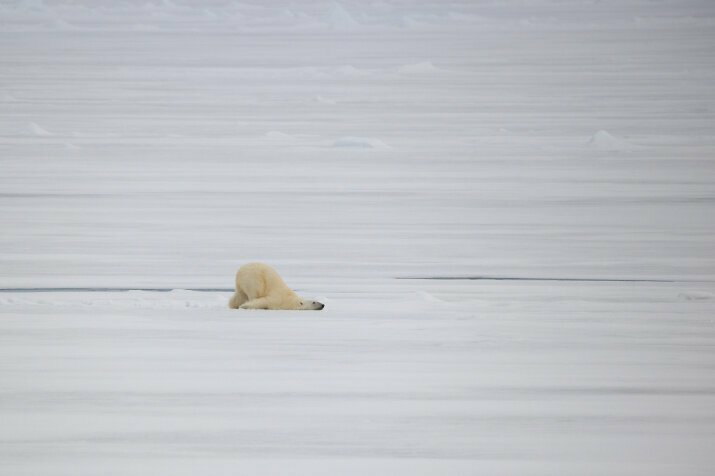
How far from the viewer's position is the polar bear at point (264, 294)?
6.12 meters

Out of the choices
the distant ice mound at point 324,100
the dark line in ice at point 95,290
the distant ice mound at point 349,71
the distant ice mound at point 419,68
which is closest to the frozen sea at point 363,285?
the dark line in ice at point 95,290

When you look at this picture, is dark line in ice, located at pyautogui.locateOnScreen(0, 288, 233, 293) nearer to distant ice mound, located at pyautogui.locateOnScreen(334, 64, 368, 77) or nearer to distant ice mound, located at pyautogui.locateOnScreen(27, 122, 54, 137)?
distant ice mound, located at pyautogui.locateOnScreen(27, 122, 54, 137)

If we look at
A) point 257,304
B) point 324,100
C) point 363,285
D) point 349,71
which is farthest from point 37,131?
point 257,304

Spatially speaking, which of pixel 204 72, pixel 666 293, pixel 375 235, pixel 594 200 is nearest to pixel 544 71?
pixel 204 72

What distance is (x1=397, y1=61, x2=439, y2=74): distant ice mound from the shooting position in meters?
25.9

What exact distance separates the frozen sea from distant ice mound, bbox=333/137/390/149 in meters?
0.03

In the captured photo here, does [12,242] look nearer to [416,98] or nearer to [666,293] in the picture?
[666,293]

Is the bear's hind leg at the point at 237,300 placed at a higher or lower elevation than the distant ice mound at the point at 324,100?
lower

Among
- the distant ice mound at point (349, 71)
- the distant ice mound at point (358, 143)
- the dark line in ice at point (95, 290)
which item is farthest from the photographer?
the distant ice mound at point (349, 71)

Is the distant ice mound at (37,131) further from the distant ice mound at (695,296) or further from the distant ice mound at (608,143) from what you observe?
the distant ice mound at (695,296)

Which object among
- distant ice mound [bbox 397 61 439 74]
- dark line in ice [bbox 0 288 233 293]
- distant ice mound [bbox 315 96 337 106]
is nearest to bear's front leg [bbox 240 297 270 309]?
dark line in ice [bbox 0 288 233 293]

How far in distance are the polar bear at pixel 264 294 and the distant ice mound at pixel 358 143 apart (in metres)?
8.98

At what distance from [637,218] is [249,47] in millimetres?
23455

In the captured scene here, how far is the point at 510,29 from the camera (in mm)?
37031
